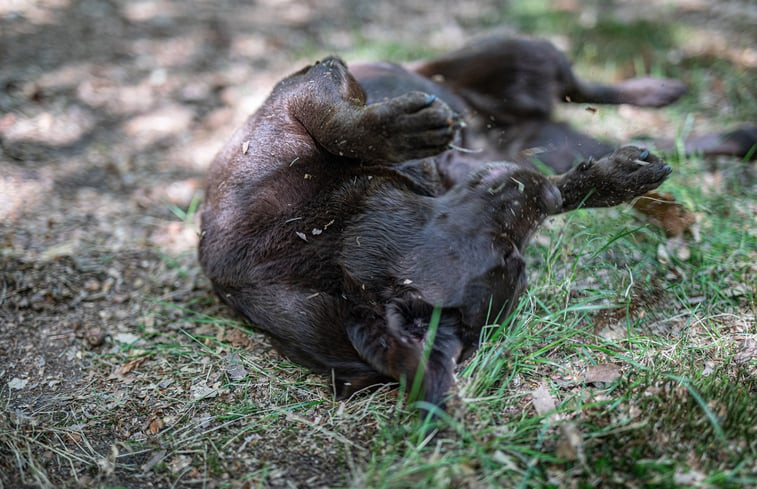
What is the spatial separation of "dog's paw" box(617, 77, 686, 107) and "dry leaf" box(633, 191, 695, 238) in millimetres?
1092

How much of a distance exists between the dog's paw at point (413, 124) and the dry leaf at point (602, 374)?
3.31 feet

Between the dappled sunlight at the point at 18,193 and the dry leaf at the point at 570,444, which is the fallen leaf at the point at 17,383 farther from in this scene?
the dry leaf at the point at 570,444

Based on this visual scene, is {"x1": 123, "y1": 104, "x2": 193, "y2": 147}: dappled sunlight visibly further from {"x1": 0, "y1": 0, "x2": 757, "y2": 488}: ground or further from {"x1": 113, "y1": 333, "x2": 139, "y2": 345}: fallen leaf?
{"x1": 113, "y1": 333, "x2": 139, "y2": 345}: fallen leaf

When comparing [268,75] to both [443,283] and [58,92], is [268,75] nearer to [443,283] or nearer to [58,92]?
[58,92]

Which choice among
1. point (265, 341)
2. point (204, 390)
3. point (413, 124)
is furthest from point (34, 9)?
point (413, 124)

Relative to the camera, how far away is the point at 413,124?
2268 millimetres

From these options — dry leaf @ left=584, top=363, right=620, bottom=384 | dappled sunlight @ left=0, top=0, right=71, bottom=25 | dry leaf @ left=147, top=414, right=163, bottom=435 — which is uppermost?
dappled sunlight @ left=0, top=0, right=71, bottom=25

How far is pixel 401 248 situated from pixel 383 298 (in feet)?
0.69

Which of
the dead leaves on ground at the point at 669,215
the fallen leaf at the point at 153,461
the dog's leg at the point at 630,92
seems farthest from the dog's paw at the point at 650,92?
the fallen leaf at the point at 153,461

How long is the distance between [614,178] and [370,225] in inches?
43.5

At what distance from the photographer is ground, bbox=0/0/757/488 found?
2016mm

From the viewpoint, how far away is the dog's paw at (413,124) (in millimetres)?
2262

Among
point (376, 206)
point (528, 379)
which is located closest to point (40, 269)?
point (376, 206)

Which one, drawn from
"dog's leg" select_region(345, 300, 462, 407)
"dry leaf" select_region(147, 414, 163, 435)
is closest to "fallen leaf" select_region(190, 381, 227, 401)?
"dry leaf" select_region(147, 414, 163, 435)
